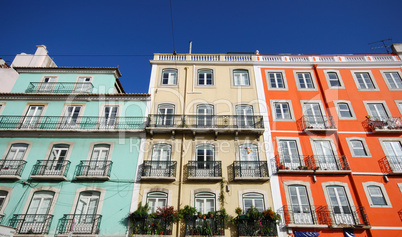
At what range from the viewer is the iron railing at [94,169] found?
1569cm

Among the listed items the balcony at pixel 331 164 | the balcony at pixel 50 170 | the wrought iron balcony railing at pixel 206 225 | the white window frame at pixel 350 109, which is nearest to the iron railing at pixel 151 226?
the wrought iron balcony railing at pixel 206 225

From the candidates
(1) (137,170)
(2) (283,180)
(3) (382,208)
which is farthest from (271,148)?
(1) (137,170)

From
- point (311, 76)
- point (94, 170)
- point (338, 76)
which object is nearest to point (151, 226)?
point (94, 170)

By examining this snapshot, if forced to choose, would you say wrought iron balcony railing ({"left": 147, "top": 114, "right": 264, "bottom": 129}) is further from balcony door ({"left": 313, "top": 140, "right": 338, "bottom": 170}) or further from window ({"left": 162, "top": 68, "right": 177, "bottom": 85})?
balcony door ({"left": 313, "top": 140, "right": 338, "bottom": 170})

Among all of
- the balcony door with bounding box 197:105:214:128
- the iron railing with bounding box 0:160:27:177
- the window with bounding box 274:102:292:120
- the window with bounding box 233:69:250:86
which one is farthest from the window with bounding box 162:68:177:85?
the iron railing with bounding box 0:160:27:177

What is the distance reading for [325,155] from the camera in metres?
16.5

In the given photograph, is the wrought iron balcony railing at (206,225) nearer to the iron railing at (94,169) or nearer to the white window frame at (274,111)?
the iron railing at (94,169)

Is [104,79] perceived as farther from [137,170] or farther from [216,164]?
[216,164]

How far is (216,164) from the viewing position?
52.7 ft

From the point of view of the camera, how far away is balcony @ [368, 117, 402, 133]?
17.0 meters

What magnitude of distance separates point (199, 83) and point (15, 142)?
1345 centimetres

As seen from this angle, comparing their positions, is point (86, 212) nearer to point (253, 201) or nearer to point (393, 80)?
point (253, 201)

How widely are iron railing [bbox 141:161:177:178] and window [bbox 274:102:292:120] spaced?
8.17m

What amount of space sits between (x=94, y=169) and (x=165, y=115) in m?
5.71
